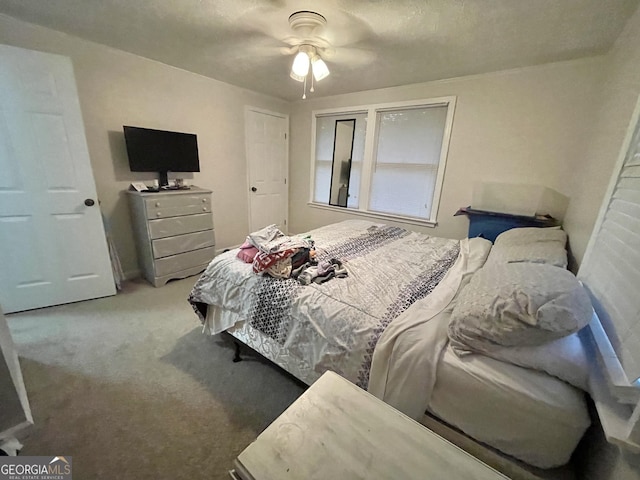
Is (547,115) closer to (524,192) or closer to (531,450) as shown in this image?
(524,192)

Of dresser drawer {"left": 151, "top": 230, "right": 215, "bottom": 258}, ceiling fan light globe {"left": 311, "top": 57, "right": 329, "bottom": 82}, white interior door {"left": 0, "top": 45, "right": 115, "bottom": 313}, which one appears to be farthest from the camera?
dresser drawer {"left": 151, "top": 230, "right": 215, "bottom": 258}

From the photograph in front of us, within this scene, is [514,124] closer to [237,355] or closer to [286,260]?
[286,260]

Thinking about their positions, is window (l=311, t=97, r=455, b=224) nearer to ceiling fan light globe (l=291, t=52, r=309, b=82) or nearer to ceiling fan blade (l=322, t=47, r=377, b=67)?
ceiling fan blade (l=322, t=47, r=377, b=67)

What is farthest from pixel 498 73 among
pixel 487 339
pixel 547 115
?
pixel 487 339

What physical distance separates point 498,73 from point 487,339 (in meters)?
2.74

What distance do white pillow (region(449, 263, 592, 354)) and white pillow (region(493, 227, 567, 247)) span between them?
0.88 meters

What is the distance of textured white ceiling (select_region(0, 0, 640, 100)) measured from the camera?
1.55 m

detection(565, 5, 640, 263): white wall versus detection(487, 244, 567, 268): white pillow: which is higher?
detection(565, 5, 640, 263): white wall

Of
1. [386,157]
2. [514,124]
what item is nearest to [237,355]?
[386,157]

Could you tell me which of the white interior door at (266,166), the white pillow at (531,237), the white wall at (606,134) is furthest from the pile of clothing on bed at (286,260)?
the white interior door at (266,166)

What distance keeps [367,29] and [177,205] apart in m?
2.40

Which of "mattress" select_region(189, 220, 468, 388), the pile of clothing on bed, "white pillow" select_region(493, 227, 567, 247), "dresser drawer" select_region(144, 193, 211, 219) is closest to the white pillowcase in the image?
"white pillow" select_region(493, 227, 567, 247)

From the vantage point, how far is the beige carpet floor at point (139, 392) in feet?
3.83

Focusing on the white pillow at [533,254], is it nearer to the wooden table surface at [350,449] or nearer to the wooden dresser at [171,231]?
the wooden table surface at [350,449]
